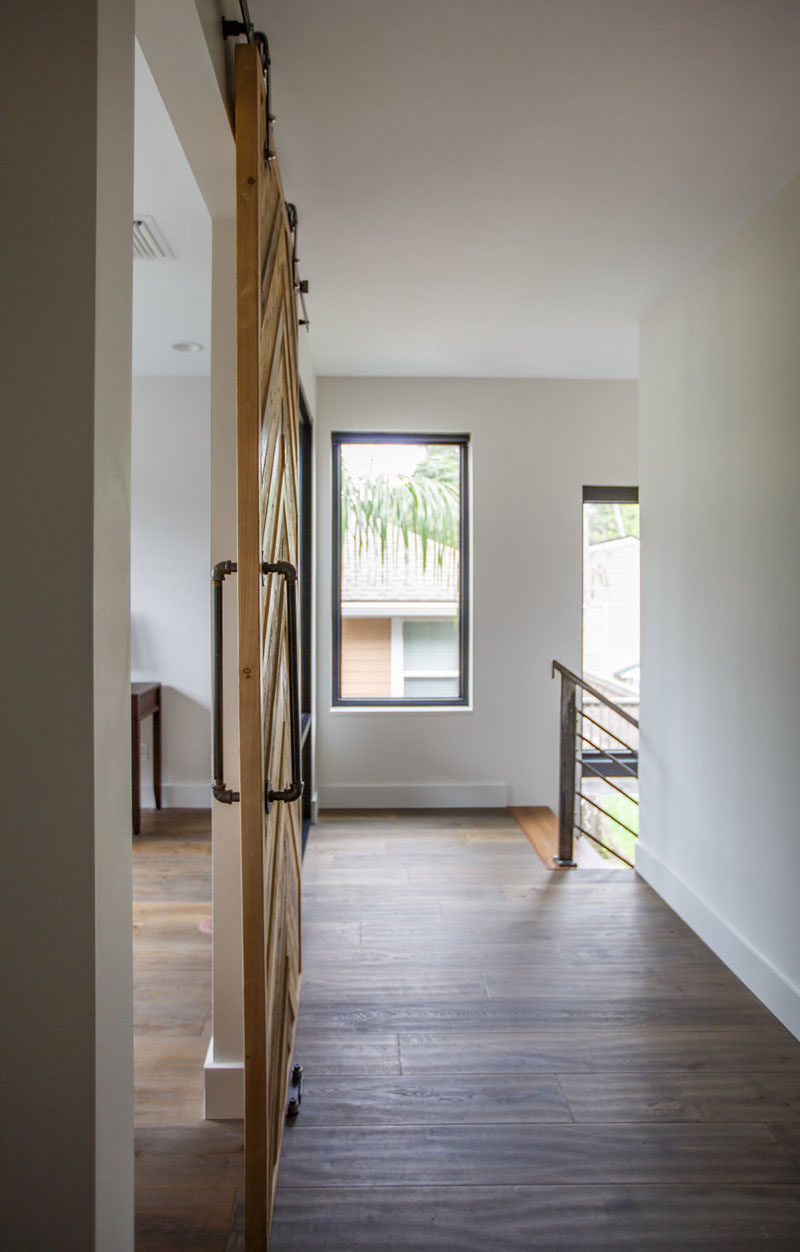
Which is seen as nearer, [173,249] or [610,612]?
[173,249]

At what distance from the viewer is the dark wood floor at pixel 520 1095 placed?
1.63 meters

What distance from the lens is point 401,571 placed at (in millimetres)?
4871

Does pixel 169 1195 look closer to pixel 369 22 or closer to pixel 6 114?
pixel 6 114

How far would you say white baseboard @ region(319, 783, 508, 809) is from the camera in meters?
4.71

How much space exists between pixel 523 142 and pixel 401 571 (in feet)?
9.51

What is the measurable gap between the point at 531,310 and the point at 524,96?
160 centimetres

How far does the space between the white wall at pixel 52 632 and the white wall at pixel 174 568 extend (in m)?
4.01

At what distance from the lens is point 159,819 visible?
4.55 meters

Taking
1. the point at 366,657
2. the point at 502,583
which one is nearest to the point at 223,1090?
the point at 366,657

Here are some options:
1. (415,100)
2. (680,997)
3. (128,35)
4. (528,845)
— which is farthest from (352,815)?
(128,35)

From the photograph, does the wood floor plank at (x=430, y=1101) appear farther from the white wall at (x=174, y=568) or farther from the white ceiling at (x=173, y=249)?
the white wall at (x=174, y=568)

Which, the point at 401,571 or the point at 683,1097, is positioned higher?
the point at 401,571

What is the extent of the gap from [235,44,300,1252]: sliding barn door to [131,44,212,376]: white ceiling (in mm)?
410

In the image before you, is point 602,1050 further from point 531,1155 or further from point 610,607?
point 610,607
